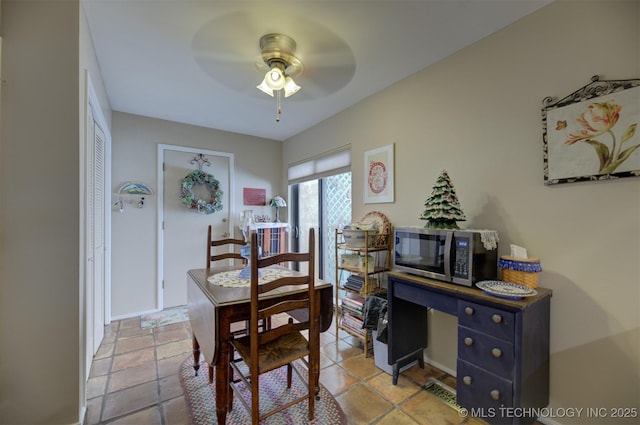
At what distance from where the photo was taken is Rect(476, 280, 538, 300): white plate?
1.37m

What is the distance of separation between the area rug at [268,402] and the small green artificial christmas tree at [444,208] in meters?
1.39

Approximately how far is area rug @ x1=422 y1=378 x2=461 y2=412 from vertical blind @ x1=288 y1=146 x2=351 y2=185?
213 centimetres

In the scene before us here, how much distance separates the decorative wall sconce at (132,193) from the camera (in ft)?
10.2

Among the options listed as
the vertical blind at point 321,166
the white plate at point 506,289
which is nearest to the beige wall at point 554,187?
the white plate at point 506,289

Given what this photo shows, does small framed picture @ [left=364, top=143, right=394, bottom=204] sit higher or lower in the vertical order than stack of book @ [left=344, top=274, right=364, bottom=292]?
higher

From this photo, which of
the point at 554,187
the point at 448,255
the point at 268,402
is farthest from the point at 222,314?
the point at 554,187

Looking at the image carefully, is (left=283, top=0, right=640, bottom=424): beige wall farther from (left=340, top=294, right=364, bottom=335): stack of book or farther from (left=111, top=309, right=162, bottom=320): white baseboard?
(left=111, top=309, right=162, bottom=320): white baseboard

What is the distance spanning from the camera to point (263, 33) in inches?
70.0

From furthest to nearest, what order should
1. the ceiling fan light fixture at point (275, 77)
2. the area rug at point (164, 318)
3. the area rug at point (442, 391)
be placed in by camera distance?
the area rug at point (164, 318) < the ceiling fan light fixture at point (275, 77) < the area rug at point (442, 391)

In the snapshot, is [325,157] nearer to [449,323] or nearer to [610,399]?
[449,323]

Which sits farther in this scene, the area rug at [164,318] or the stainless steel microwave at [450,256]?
the area rug at [164,318]

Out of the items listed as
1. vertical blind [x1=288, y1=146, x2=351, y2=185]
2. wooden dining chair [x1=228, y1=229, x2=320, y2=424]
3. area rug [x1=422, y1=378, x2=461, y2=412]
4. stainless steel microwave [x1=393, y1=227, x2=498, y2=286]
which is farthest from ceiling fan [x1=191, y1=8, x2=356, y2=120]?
area rug [x1=422, y1=378, x2=461, y2=412]

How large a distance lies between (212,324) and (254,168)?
9.88 feet

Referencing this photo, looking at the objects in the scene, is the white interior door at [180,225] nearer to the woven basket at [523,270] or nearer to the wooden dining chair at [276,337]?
the wooden dining chair at [276,337]
